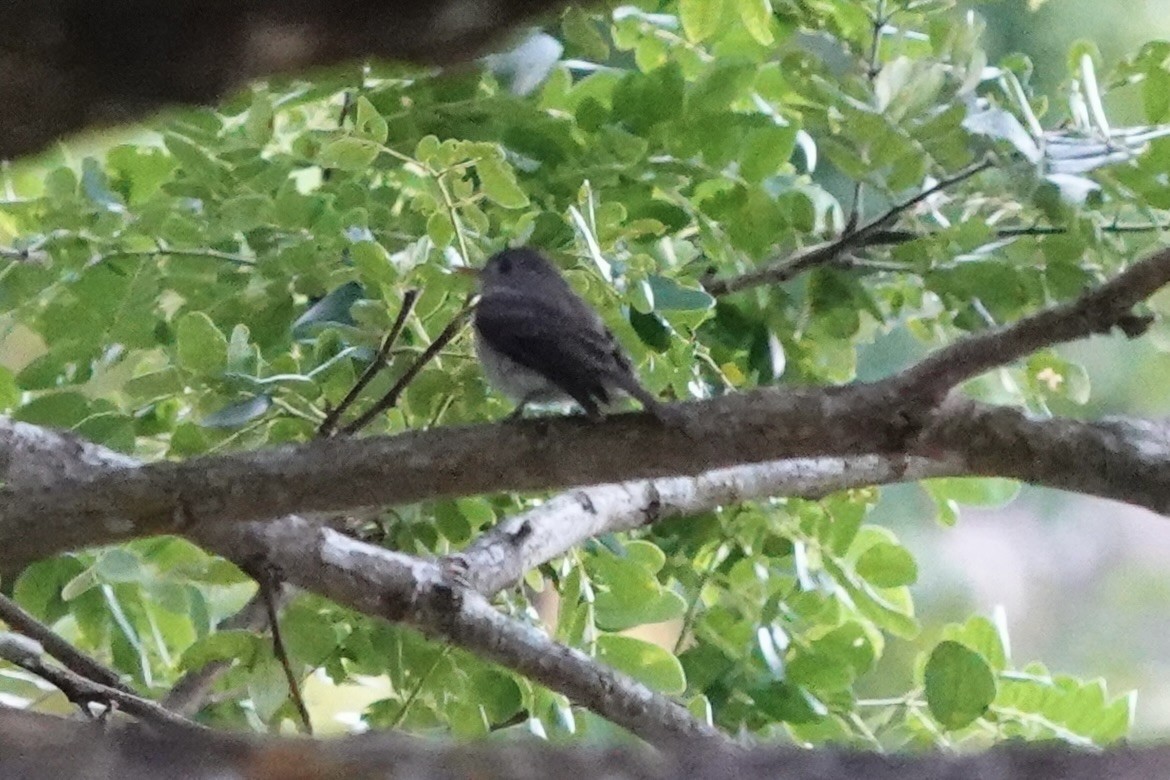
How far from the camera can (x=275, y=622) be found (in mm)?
1269

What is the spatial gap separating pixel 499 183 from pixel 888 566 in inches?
27.5

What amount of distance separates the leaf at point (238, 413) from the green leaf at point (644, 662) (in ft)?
1.62

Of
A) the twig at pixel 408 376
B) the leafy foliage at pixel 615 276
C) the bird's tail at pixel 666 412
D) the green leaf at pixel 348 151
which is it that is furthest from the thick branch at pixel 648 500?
the green leaf at pixel 348 151

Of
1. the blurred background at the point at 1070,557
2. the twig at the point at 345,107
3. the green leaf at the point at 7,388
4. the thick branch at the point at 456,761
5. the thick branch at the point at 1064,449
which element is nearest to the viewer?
the thick branch at the point at 456,761

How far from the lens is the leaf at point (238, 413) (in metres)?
1.20

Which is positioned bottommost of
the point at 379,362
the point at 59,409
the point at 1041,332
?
the point at 59,409

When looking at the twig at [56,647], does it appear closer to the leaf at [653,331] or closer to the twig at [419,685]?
the twig at [419,685]

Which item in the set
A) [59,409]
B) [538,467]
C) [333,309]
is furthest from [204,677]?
[538,467]

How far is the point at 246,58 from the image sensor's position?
16.0 inches

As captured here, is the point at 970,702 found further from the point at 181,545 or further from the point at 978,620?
the point at 181,545

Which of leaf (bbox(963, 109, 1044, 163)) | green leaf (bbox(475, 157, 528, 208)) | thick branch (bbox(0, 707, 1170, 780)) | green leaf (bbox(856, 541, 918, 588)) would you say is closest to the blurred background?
green leaf (bbox(856, 541, 918, 588))

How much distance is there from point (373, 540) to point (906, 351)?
1.01 m

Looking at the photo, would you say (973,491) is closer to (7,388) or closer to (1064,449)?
(1064,449)

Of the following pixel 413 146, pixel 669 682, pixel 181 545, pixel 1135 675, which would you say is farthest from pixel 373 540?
pixel 1135 675
